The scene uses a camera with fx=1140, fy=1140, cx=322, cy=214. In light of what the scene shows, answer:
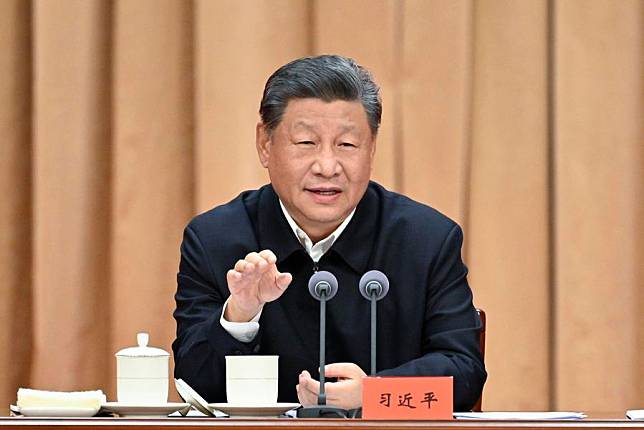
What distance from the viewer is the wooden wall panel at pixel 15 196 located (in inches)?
122

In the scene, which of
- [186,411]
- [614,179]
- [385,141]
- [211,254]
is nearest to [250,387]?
[186,411]

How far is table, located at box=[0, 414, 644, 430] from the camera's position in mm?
1366

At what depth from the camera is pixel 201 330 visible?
2125mm

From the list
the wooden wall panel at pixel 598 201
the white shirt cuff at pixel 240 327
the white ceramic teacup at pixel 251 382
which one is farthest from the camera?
the wooden wall panel at pixel 598 201

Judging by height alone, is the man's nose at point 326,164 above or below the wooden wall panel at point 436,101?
below

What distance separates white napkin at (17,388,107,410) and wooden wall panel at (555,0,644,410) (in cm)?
169

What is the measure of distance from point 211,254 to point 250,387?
0.65 meters

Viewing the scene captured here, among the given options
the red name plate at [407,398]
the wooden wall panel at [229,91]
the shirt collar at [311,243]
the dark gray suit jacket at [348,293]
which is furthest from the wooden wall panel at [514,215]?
the red name plate at [407,398]

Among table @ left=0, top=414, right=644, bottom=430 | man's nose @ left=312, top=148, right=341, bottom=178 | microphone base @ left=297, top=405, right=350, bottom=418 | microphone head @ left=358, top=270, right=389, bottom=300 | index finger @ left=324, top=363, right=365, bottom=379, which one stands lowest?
microphone base @ left=297, top=405, right=350, bottom=418

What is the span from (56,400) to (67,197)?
1551 millimetres

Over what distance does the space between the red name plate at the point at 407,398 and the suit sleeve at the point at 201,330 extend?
→ 0.60m

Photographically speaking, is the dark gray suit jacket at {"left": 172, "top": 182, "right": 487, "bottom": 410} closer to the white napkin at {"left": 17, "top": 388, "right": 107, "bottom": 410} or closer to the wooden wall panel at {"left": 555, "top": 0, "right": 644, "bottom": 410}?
the white napkin at {"left": 17, "top": 388, "right": 107, "bottom": 410}

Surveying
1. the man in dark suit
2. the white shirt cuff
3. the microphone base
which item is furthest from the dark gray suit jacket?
the microphone base

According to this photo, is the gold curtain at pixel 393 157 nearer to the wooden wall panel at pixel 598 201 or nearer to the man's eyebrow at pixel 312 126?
the wooden wall panel at pixel 598 201
